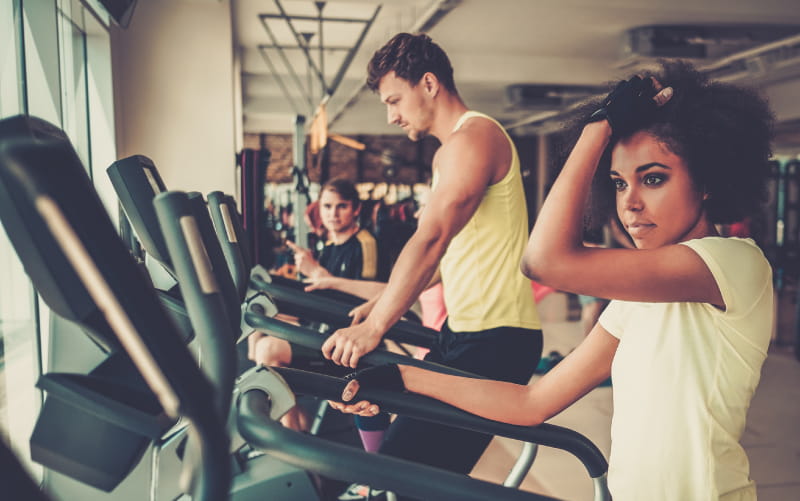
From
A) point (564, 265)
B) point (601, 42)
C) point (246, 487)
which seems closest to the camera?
point (564, 265)

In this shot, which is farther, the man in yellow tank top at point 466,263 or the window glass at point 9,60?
the window glass at point 9,60

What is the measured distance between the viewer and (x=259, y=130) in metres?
14.7

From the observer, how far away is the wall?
4152mm

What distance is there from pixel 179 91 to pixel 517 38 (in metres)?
5.17

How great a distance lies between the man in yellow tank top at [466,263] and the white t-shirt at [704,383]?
64 cm

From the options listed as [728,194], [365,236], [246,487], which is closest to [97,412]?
[728,194]

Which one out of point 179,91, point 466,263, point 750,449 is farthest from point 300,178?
point 750,449

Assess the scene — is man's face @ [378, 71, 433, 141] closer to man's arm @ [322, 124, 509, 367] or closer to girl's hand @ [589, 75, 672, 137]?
man's arm @ [322, 124, 509, 367]

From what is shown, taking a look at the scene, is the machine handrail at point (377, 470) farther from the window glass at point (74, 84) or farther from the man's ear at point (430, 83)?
the window glass at point (74, 84)

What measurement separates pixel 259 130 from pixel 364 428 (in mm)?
13266

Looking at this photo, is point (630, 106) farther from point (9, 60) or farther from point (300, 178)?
point (300, 178)

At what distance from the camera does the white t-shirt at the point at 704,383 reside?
93 cm

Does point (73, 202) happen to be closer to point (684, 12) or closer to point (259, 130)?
point (684, 12)

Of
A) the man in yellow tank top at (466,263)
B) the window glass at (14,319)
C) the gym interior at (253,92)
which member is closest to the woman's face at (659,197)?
the gym interior at (253,92)
